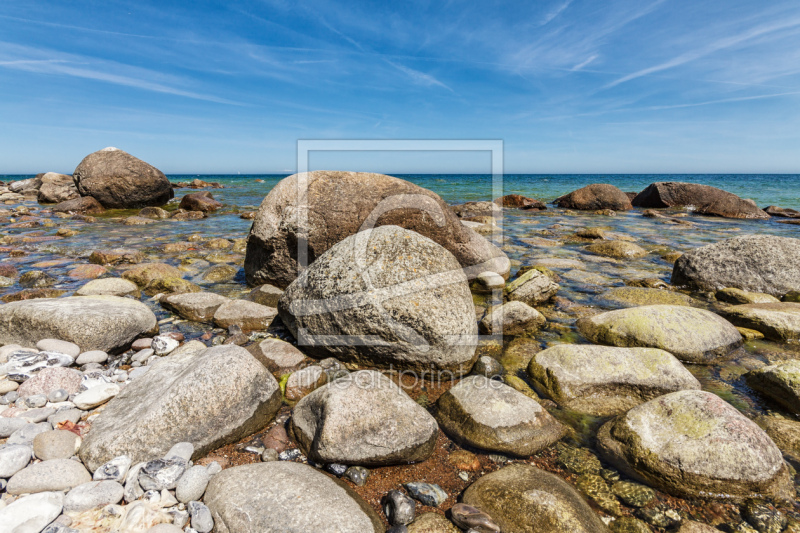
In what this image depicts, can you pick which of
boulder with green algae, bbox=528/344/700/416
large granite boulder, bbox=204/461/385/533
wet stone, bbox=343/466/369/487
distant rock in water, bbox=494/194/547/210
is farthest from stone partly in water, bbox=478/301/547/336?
distant rock in water, bbox=494/194/547/210

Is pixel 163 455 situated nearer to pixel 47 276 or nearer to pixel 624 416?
pixel 624 416

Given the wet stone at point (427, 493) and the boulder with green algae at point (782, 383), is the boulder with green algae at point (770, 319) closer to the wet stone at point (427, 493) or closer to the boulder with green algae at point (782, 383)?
the boulder with green algae at point (782, 383)

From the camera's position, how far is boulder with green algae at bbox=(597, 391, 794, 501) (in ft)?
9.26

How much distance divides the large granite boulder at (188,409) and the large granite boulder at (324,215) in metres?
3.12

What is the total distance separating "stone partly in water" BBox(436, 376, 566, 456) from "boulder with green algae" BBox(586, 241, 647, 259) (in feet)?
26.9

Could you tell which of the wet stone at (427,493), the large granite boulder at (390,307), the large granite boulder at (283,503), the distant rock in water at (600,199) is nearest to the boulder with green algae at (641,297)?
the large granite boulder at (390,307)

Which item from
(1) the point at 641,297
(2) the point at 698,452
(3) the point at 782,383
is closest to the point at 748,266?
(1) the point at 641,297

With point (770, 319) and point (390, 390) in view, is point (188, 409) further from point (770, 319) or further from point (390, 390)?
point (770, 319)

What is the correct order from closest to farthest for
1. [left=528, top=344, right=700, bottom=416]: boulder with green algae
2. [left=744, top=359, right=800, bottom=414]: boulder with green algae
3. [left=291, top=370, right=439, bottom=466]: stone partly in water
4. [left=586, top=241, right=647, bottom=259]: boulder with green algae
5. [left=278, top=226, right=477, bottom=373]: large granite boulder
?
[left=291, top=370, right=439, bottom=466]: stone partly in water < [left=744, top=359, right=800, bottom=414]: boulder with green algae < [left=528, top=344, right=700, bottom=416]: boulder with green algae < [left=278, top=226, right=477, bottom=373]: large granite boulder < [left=586, top=241, right=647, bottom=259]: boulder with green algae

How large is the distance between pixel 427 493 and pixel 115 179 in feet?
72.0

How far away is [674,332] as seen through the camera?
15.9ft

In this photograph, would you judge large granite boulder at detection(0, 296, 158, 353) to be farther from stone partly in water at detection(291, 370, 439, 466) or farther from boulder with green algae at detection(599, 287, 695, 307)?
boulder with green algae at detection(599, 287, 695, 307)

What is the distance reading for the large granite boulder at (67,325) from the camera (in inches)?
179

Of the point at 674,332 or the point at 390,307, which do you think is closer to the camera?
the point at 390,307
